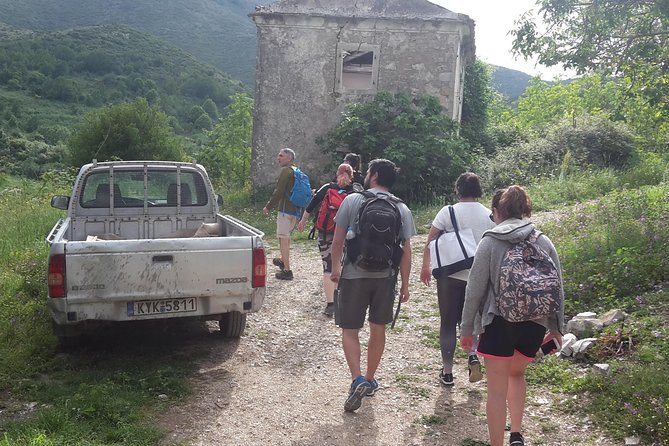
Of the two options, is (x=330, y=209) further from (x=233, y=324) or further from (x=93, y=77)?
(x=93, y=77)

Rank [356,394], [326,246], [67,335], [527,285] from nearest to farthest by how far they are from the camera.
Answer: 1. [527,285]
2. [356,394]
3. [67,335]
4. [326,246]

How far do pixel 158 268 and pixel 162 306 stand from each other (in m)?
0.35

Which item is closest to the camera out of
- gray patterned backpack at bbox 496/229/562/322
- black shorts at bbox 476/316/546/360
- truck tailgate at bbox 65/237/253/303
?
gray patterned backpack at bbox 496/229/562/322

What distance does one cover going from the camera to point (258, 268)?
5.27 metres

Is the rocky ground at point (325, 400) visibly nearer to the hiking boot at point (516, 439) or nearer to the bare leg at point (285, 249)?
the hiking boot at point (516, 439)

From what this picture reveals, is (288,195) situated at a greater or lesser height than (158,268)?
greater

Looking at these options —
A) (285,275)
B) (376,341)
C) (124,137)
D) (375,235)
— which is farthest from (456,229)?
(124,137)

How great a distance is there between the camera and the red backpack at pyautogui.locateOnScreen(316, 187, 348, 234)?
21.0ft

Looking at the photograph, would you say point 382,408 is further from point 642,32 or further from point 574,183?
point 574,183

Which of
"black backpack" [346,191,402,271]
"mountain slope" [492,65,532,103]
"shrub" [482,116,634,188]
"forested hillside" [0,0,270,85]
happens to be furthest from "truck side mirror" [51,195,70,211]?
"mountain slope" [492,65,532,103]

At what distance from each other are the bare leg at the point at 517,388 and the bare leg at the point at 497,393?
0.06 meters

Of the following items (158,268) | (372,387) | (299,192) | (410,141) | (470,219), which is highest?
(410,141)

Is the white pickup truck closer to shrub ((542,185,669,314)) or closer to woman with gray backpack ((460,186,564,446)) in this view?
woman with gray backpack ((460,186,564,446))

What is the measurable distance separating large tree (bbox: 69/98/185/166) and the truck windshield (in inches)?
922
